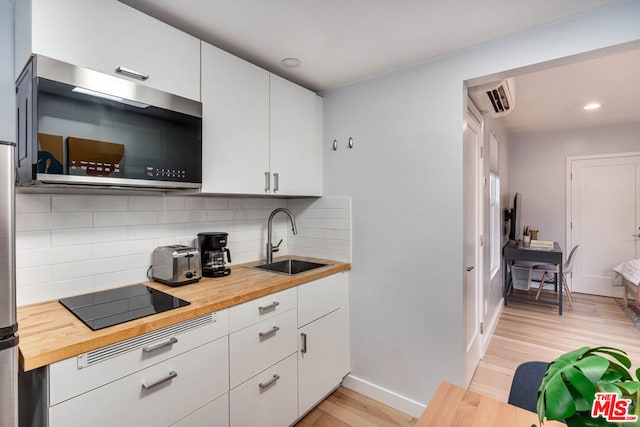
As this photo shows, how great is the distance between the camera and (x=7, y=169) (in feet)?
2.48

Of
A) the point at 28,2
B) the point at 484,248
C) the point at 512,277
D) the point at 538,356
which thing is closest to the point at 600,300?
the point at 512,277

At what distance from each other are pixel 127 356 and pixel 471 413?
3.85ft

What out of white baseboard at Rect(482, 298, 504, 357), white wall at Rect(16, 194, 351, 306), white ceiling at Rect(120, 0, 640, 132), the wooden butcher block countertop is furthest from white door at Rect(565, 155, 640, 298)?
the wooden butcher block countertop

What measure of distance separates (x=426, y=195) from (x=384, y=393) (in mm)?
1390

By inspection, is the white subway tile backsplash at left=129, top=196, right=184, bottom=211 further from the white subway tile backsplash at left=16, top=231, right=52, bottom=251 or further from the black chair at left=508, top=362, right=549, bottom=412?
the black chair at left=508, top=362, right=549, bottom=412

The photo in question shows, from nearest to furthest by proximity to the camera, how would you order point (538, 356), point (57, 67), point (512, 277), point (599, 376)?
point (599, 376) → point (57, 67) → point (538, 356) → point (512, 277)

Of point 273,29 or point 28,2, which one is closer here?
point 28,2

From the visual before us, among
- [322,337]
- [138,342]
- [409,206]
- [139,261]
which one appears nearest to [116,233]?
[139,261]

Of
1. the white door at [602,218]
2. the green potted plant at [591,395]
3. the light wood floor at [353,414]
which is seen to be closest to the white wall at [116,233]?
the light wood floor at [353,414]

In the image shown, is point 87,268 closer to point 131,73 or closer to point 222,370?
point 222,370

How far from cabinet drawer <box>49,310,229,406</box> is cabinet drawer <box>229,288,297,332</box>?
2.8 inches

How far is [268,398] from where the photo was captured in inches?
66.7

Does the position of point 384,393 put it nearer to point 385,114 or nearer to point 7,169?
point 385,114
